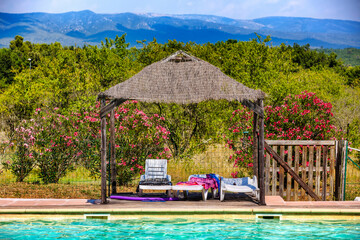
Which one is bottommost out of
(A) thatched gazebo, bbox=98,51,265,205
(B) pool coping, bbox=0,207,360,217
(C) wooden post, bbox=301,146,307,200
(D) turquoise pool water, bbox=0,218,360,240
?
(D) turquoise pool water, bbox=0,218,360,240

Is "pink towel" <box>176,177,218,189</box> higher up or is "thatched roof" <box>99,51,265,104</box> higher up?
"thatched roof" <box>99,51,265,104</box>

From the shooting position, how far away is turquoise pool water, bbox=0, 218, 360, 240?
798cm

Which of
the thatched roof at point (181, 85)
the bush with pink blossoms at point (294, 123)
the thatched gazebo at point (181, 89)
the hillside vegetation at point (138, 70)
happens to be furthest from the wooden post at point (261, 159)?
the hillside vegetation at point (138, 70)

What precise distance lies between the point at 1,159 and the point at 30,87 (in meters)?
15.4

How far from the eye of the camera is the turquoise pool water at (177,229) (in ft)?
26.2

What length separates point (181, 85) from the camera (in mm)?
9289

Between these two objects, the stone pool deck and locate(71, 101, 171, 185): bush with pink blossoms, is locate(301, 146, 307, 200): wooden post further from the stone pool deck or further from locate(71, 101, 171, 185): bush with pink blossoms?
locate(71, 101, 171, 185): bush with pink blossoms

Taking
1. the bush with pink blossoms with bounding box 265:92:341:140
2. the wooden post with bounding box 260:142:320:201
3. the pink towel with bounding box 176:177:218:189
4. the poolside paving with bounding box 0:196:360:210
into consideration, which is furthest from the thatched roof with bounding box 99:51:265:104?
the bush with pink blossoms with bounding box 265:92:341:140

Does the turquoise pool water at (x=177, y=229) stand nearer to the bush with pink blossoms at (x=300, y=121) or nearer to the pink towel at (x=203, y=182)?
the pink towel at (x=203, y=182)

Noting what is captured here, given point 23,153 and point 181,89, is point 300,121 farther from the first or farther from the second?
point 23,153

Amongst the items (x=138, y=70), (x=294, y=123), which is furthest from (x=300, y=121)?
(x=138, y=70)

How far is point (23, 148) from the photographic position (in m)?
12.3

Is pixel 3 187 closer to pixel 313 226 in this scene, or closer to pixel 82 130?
pixel 82 130

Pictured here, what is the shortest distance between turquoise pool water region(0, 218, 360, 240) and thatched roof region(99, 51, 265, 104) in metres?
2.60
